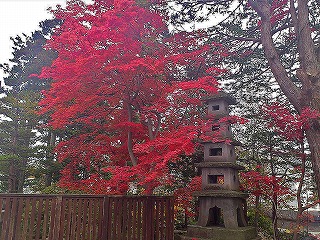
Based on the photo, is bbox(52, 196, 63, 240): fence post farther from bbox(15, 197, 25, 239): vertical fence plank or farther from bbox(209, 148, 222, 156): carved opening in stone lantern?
bbox(209, 148, 222, 156): carved opening in stone lantern

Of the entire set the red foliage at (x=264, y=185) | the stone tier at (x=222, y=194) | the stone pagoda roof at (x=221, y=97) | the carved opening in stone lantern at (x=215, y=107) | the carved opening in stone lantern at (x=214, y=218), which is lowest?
the carved opening in stone lantern at (x=214, y=218)

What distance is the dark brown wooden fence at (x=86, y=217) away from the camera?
5102mm

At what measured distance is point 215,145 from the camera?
7770mm

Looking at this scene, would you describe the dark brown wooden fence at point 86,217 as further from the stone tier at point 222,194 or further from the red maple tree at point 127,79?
the stone tier at point 222,194

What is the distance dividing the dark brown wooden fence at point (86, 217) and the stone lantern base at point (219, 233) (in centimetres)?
67

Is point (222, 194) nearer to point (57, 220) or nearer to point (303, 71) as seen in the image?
point (303, 71)

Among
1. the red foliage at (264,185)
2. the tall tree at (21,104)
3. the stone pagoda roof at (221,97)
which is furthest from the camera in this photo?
the tall tree at (21,104)

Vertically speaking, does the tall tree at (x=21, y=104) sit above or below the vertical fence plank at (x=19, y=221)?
above

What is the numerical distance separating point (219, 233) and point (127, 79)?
494 centimetres

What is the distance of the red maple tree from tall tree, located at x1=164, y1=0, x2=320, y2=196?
923mm

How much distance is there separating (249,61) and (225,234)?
21.0ft

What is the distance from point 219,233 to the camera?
22.1ft

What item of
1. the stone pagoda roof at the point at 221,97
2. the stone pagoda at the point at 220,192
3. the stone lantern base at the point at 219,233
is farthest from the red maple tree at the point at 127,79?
the stone lantern base at the point at 219,233

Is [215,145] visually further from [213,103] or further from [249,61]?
[249,61]
